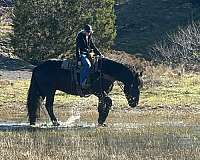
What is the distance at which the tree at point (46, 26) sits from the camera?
152 feet

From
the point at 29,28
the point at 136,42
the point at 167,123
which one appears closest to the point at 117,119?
the point at 167,123

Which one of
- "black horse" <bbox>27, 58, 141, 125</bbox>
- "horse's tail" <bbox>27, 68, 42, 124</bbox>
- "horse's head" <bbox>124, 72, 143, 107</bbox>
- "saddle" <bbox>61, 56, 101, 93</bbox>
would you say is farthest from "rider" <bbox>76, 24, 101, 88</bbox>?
"horse's tail" <bbox>27, 68, 42, 124</bbox>

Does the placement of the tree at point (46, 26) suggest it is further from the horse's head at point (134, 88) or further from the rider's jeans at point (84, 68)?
the horse's head at point (134, 88)

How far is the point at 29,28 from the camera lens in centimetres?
4678

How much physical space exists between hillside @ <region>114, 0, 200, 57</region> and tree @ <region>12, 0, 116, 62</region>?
1574cm

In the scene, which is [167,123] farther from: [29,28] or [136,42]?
[136,42]

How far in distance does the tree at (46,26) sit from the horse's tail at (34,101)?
2876cm

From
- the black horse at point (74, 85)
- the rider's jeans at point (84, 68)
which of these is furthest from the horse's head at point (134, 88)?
the rider's jeans at point (84, 68)

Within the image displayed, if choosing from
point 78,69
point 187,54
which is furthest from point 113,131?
point 187,54

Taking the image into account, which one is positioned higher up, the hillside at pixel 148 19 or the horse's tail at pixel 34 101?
the horse's tail at pixel 34 101

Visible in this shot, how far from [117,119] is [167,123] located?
219cm

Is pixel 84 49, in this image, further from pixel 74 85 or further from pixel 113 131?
pixel 113 131

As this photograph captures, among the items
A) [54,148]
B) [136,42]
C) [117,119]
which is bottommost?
[136,42]

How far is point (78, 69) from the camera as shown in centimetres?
1706
